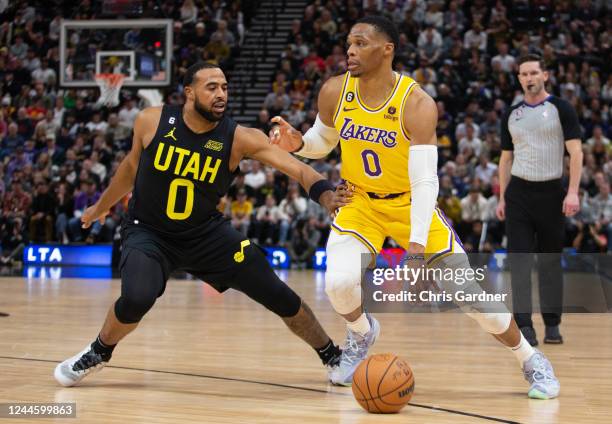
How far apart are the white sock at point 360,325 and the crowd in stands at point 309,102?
383 inches

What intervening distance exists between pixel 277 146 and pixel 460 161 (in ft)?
36.1

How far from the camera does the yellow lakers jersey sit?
5418 mm

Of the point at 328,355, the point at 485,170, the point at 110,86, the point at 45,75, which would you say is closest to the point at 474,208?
the point at 485,170

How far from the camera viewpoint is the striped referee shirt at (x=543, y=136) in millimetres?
7422

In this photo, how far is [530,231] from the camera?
295 inches

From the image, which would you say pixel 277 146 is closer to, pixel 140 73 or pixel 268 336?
pixel 268 336

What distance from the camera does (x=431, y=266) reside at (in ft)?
17.4

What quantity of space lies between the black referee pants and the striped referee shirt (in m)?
0.09

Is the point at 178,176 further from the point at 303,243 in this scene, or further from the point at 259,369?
the point at 303,243

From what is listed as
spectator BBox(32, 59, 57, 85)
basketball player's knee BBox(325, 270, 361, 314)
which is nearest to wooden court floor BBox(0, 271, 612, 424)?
basketball player's knee BBox(325, 270, 361, 314)

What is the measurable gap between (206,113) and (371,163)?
3.49ft

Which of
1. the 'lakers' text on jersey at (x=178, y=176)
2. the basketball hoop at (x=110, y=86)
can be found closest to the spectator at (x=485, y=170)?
the basketball hoop at (x=110, y=86)

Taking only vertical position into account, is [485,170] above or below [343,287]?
below

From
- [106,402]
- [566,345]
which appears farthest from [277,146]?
[566,345]
